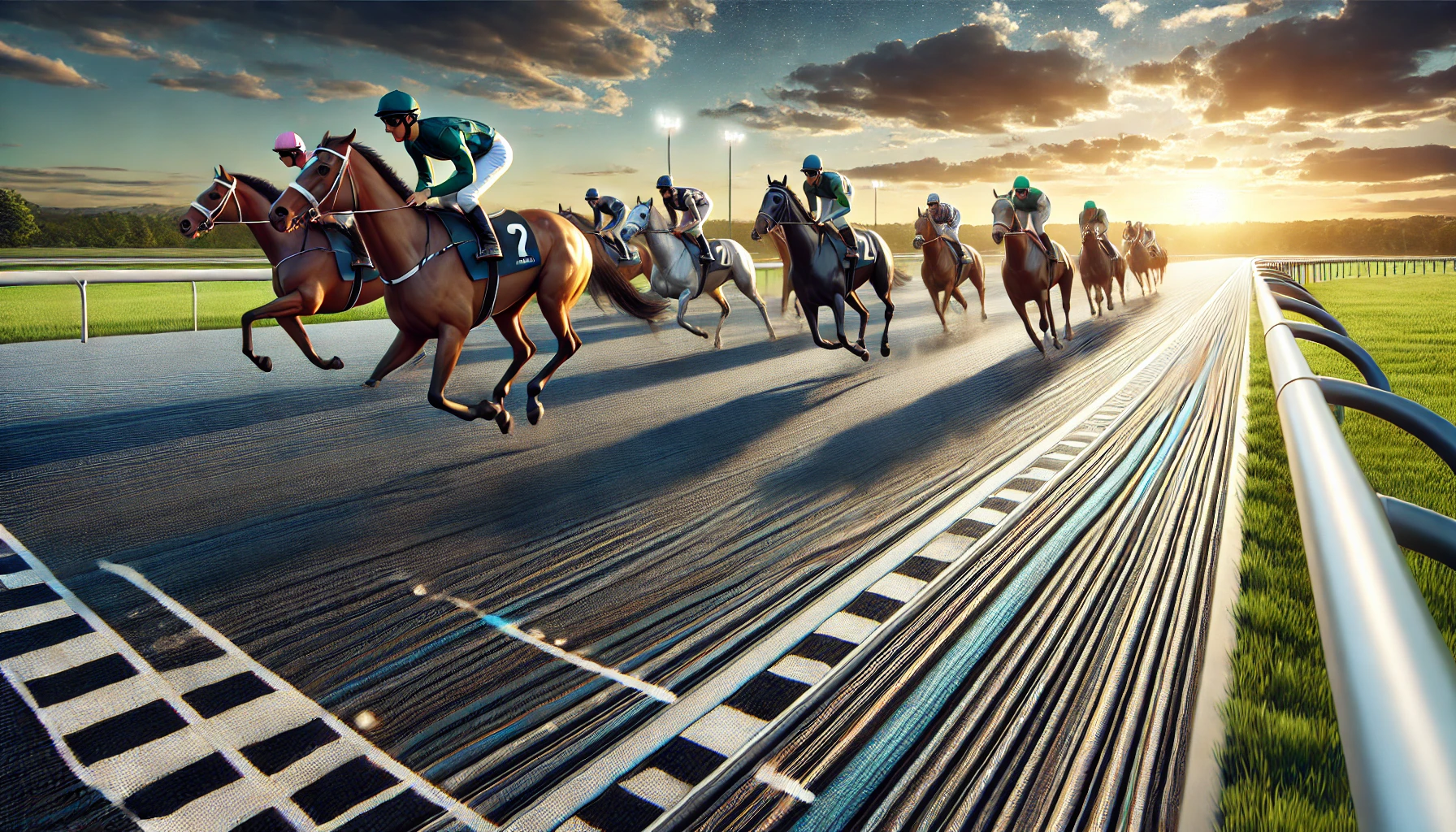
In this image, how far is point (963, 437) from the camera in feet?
22.3

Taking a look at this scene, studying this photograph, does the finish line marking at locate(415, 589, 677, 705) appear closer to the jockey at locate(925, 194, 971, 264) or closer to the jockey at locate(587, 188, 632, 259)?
the jockey at locate(587, 188, 632, 259)

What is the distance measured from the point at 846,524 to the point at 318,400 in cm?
578

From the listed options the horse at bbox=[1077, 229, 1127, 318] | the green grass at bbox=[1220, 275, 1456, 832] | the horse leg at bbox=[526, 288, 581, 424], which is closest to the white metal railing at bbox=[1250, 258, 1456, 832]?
the green grass at bbox=[1220, 275, 1456, 832]

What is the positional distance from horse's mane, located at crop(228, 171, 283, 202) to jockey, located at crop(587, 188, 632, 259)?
387 centimetres

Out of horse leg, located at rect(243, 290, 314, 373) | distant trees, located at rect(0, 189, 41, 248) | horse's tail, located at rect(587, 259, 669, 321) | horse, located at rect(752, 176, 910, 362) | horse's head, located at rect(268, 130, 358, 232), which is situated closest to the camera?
horse's head, located at rect(268, 130, 358, 232)

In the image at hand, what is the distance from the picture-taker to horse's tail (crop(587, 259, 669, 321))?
9.59m

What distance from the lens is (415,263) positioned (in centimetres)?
664

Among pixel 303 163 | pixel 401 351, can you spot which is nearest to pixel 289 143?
pixel 303 163

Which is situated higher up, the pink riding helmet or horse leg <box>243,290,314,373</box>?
the pink riding helmet

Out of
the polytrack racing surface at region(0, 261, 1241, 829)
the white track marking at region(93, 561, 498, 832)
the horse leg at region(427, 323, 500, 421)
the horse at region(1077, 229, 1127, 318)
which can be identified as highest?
the horse at region(1077, 229, 1127, 318)

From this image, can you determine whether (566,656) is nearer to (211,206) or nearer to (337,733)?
(337,733)

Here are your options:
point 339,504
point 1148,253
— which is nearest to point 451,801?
point 339,504

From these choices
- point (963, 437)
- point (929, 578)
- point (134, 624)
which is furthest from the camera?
point (963, 437)

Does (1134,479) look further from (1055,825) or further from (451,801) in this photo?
(451,801)
